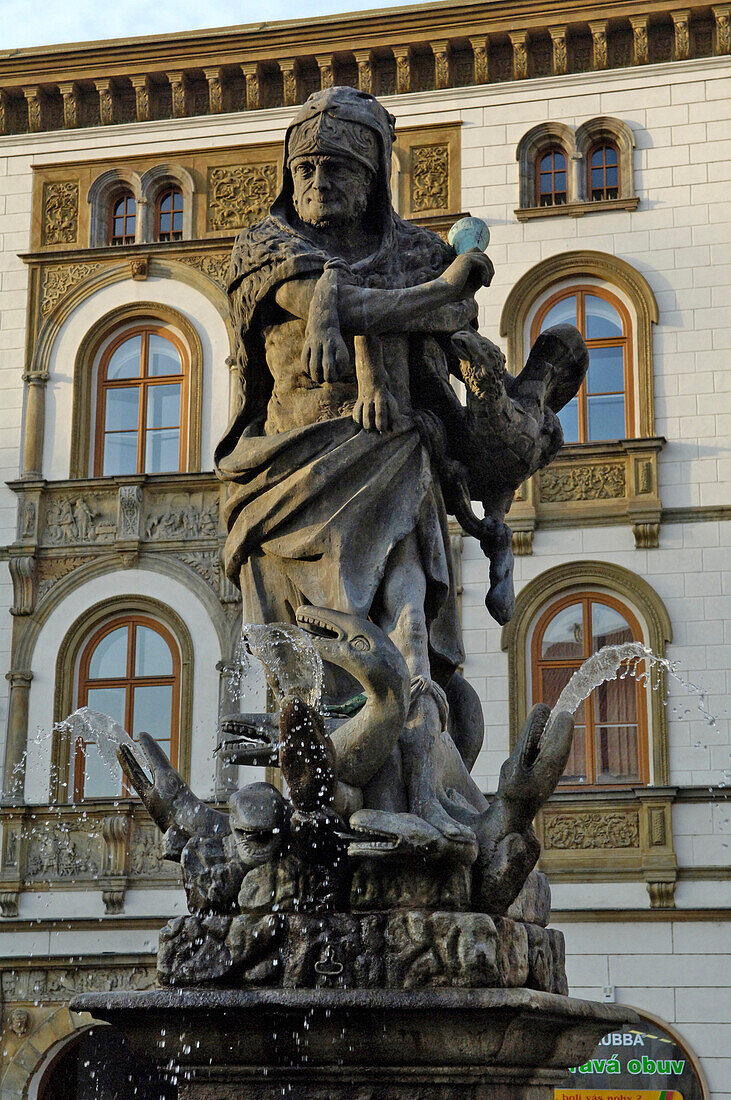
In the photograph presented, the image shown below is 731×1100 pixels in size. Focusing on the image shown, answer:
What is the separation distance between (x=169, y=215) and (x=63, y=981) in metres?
8.61

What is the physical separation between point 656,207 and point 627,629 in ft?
15.0

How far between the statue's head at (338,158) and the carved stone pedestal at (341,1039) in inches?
88.8

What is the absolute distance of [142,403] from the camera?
18766mm

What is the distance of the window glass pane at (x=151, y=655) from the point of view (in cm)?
1778

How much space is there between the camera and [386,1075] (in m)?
3.66

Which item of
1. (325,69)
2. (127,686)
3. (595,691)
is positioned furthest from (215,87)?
(595,691)

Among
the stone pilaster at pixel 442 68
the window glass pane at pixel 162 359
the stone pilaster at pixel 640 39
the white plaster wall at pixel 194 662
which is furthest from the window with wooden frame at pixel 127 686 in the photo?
the stone pilaster at pixel 640 39

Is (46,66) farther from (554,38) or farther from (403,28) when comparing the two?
(554,38)

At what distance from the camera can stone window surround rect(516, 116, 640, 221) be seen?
17906mm

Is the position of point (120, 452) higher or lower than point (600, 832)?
higher

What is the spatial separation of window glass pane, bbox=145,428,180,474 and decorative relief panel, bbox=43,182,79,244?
2.60m

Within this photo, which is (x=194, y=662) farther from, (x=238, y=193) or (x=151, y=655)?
(x=238, y=193)

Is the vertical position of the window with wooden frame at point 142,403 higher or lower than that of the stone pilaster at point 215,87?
lower

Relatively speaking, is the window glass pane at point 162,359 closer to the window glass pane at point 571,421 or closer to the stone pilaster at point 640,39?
the window glass pane at point 571,421
